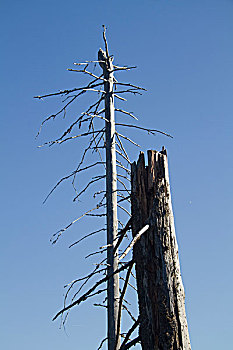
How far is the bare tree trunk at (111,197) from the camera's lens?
733 centimetres

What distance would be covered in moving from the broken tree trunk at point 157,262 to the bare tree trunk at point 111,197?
3.00m

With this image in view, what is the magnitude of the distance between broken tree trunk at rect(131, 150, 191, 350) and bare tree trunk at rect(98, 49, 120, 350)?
9.85 feet

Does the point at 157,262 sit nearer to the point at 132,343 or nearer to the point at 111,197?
the point at 132,343

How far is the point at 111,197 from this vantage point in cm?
809

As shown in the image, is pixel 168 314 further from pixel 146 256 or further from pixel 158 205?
pixel 158 205

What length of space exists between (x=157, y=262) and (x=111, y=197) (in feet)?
14.4

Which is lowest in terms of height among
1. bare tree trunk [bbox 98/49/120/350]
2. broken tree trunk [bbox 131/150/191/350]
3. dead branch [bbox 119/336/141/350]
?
dead branch [bbox 119/336/141/350]

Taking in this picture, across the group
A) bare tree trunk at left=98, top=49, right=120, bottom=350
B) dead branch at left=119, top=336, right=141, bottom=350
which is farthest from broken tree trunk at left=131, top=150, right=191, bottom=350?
bare tree trunk at left=98, top=49, right=120, bottom=350

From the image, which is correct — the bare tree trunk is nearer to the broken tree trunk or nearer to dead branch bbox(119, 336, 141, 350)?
the broken tree trunk

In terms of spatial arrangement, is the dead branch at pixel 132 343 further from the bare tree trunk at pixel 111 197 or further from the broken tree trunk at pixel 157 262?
the bare tree trunk at pixel 111 197

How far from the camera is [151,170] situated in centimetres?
403

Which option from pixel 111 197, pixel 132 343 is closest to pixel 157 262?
pixel 132 343

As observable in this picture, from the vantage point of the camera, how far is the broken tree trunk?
352 centimetres

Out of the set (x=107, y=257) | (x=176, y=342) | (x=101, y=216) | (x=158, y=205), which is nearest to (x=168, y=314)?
(x=176, y=342)
